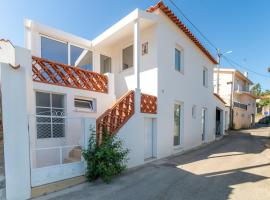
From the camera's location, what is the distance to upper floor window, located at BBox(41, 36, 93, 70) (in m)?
8.76

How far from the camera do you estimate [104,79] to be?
851cm

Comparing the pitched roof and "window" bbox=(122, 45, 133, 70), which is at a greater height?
the pitched roof

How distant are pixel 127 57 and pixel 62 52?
3.66 m

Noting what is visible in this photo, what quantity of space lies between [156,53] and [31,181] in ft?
23.1

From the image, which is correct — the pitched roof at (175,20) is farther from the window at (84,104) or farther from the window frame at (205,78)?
the window at (84,104)

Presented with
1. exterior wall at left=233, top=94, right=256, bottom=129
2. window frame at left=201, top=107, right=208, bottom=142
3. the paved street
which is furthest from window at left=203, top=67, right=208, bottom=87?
exterior wall at left=233, top=94, right=256, bottom=129

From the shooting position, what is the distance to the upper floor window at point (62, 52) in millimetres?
8756

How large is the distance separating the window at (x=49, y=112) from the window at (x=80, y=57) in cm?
321

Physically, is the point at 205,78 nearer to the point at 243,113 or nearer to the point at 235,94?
the point at 235,94

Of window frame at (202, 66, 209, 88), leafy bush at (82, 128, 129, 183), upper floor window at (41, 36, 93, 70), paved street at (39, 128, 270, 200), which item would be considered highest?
upper floor window at (41, 36, 93, 70)

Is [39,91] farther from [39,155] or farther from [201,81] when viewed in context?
[201,81]

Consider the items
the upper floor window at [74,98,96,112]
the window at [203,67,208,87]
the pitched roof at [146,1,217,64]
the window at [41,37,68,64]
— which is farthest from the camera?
the window at [203,67,208,87]

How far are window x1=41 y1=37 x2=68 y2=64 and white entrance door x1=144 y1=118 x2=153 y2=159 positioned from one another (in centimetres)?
548

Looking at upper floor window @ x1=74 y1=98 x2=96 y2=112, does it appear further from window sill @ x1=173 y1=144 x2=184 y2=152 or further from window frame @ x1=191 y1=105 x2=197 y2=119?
window frame @ x1=191 y1=105 x2=197 y2=119
